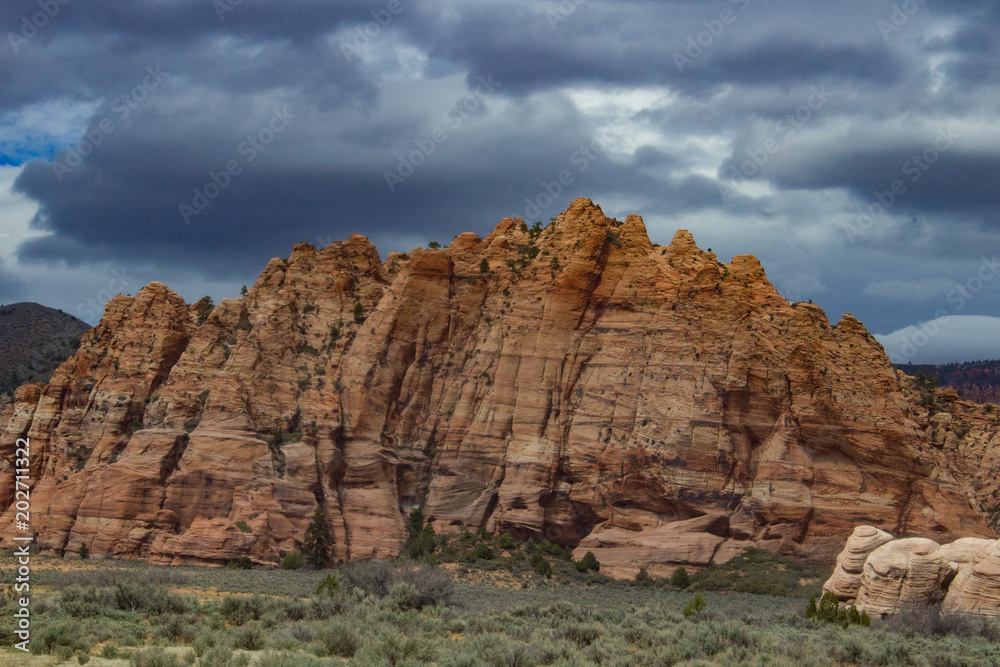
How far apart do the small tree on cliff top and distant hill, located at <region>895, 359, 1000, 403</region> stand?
11645 centimetres

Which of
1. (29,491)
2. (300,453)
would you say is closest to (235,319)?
(300,453)

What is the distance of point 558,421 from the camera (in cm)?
6091

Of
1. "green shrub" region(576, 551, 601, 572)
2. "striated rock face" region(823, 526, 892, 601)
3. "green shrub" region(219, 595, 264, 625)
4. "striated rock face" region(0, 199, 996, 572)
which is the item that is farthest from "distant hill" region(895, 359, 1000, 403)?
"green shrub" region(219, 595, 264, 625)

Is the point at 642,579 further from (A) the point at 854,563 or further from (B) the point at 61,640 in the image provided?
(B) the point at 61,640

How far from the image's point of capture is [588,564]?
5434 centimetres

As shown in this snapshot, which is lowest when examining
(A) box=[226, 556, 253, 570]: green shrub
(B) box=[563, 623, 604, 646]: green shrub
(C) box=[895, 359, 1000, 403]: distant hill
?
(A) box=[226, 556, 253, 570]: green shrub

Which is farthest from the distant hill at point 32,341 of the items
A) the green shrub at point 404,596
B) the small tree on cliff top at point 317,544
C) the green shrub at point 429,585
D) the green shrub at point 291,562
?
the green shrub at point 404,596

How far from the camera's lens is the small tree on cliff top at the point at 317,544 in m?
53.5

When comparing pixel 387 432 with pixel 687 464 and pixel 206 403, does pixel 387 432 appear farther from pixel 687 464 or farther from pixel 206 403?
pixel 687 464

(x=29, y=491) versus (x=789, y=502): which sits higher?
(x=789, y=502)

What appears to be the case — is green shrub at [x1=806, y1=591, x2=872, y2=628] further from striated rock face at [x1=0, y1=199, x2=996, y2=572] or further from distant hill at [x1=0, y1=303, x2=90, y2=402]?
distant hill at [x1=0, y1=303, x2=90, y2=402]

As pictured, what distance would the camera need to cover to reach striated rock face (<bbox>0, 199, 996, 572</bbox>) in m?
54.8

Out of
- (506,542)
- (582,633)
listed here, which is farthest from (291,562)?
(582,633)

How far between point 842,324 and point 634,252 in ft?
48.6
